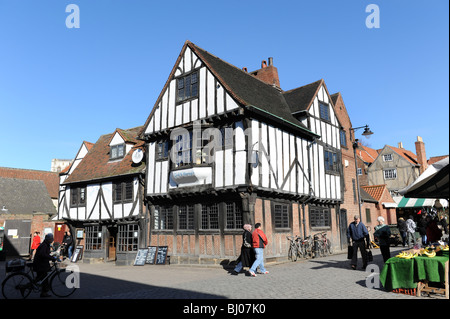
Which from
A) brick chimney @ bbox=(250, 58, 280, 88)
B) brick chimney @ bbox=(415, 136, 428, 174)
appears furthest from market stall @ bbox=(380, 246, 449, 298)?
brick chimney @ bbox=(415, 136, 428, 174)

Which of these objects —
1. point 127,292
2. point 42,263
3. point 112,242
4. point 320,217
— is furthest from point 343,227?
point 42,263

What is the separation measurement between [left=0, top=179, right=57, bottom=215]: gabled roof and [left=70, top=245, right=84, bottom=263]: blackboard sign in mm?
11817

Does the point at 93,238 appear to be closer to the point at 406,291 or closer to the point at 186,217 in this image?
the point at 186,217

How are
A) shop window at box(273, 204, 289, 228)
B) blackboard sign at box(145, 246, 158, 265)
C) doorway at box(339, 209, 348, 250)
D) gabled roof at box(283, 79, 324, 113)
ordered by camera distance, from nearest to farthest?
1. shop window at box(273, 204, 289, 228)
2. blackboard sign at box(145, 246, 158, 265)
3. gabled roof at box(283, 79, 324, 113)
4. doorway at box(339, 209, 348, 250)

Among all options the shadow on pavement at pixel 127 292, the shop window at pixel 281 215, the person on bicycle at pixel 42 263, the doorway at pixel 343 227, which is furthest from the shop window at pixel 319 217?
the person on bicycle at pixel 42 263

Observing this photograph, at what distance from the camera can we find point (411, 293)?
7941 millimetres

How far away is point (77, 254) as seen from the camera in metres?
21.9

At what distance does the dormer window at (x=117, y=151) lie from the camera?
891 inches

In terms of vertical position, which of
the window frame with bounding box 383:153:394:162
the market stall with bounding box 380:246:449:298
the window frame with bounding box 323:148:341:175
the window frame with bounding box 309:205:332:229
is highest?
the window frame with bounding box 383:153:394:162

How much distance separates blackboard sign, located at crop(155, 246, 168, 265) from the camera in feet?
56.2

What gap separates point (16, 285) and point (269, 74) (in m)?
18.6

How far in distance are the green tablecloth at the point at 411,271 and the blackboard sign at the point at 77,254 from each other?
19068mm

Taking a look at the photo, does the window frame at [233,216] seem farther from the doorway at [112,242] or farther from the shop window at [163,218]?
the doorway at [112,242]

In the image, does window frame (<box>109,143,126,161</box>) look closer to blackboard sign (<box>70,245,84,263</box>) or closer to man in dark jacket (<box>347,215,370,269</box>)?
blackboard sign (<box>70,245,84,263</box>)
